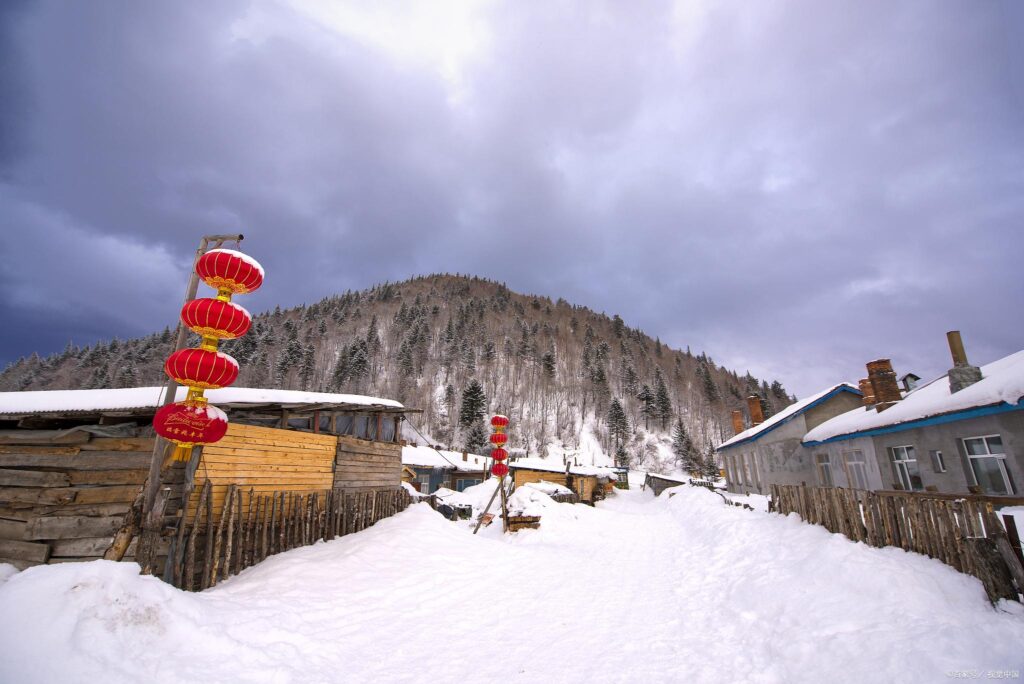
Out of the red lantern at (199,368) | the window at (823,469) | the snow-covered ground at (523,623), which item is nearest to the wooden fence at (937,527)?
the snow-covered ground at (523,623)

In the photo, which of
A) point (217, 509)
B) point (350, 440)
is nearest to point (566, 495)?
point (350, 440)

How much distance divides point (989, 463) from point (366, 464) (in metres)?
18.3

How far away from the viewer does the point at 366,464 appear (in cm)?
1484

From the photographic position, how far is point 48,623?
446 cm

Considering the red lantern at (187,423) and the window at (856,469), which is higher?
the red lantern at (187,423)

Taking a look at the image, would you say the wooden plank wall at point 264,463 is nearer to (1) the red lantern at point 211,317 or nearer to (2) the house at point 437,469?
(1) the red lantern at point 211,317

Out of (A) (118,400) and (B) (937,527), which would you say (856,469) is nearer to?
(B) (937,527)

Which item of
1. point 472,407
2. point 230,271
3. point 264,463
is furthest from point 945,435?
point 472,407

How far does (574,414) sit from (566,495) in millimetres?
49635

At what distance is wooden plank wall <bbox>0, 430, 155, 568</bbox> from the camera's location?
8039mm

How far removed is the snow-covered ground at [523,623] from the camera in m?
4.35

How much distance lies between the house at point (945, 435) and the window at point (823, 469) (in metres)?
0.62

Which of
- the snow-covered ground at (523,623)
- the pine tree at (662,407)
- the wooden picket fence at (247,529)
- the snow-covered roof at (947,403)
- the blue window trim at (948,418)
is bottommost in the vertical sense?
the snow-covered ground at (523,623)

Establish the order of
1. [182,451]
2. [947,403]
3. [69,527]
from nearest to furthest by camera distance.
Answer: [182,451]
[69,527]
[947,403]
